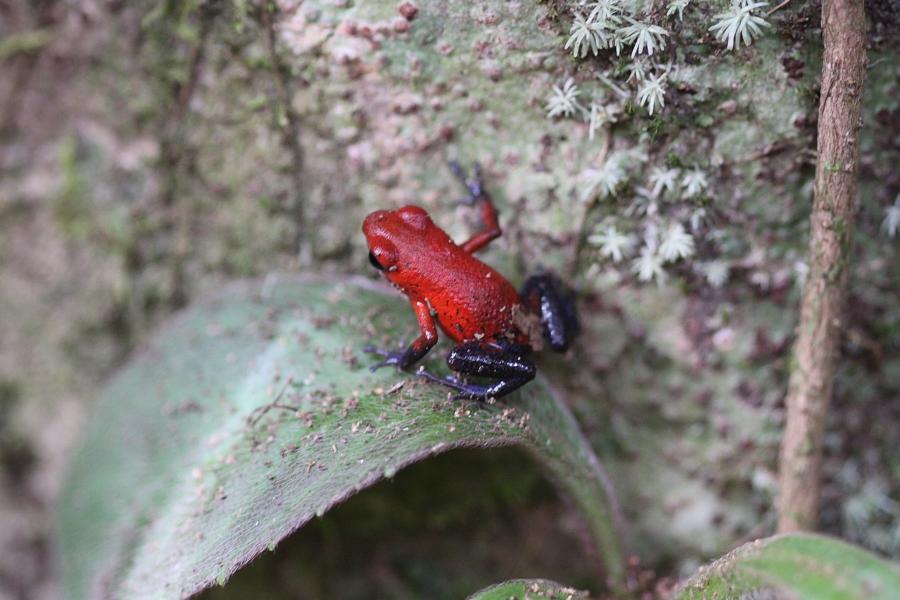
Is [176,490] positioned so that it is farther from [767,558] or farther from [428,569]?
[767,558]

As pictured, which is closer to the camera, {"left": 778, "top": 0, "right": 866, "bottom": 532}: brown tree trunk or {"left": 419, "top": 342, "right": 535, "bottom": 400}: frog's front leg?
{"left": 778, "top": 0, "right": 866, "bottom": 532}: brown tree trunk

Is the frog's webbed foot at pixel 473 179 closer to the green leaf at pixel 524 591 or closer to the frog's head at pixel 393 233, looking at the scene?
the frog's head at pixel 393 233

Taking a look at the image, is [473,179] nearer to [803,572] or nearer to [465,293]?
[465,293]

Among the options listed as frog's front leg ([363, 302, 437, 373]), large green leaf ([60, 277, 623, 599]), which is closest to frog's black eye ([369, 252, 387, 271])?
large green leaf ([60, 277, 623, 599])

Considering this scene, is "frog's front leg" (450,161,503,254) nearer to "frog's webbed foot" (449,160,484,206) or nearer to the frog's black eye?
"frog's webbed foot" (449,160,484,206)

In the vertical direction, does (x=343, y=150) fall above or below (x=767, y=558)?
above

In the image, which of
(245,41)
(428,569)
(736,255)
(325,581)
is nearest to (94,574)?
(325,581)

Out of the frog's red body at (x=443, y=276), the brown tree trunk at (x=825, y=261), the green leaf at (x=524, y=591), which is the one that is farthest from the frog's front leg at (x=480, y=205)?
the green leaf at (x=524, y=591)
